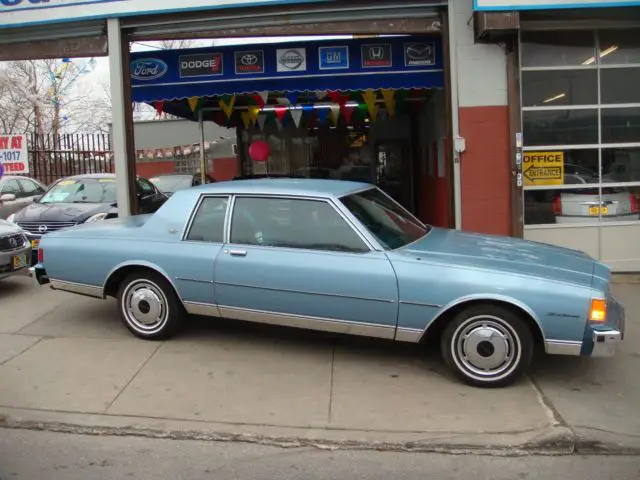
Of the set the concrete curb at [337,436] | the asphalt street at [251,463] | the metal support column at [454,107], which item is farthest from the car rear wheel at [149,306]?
the metal support column at [454,107]

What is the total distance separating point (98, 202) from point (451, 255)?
6917 mm

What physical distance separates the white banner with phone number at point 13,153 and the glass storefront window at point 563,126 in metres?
8.07

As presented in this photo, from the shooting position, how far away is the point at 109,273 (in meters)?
5.76

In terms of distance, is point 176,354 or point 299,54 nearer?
point 176,354

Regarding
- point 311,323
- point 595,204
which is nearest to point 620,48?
point 595,204

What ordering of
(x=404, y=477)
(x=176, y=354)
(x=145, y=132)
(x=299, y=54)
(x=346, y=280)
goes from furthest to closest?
(x=145, y=132) → (x=299, y=54) → (x=176, y=354) → (x=346, y=280) → (x=404, y=477)

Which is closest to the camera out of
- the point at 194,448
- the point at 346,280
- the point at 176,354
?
the point at 194,448

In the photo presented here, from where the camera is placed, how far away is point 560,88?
8.42m

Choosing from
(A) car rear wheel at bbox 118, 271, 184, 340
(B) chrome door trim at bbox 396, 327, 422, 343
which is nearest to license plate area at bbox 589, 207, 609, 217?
(B) chrome door trim at bbox 396, 327, 422, 343

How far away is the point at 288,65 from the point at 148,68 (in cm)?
225

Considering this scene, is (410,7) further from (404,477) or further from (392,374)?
(404,477)

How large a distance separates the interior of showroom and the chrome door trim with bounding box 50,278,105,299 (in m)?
2.90

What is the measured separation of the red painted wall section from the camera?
8156 mm

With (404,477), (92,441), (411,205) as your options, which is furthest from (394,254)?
(411,205)
